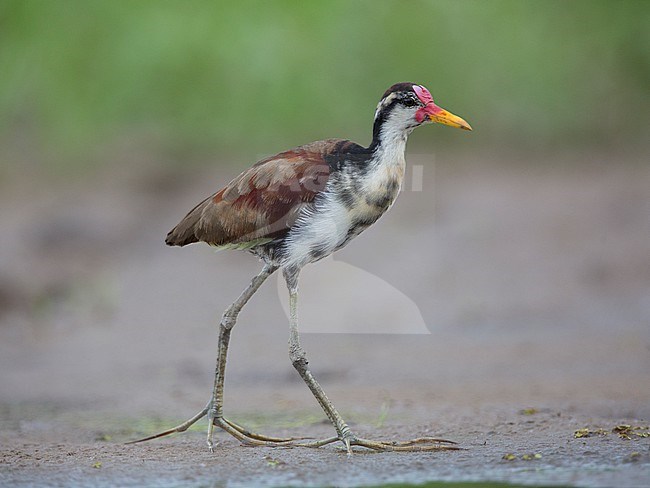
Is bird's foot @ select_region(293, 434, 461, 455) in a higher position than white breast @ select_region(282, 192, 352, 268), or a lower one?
lower

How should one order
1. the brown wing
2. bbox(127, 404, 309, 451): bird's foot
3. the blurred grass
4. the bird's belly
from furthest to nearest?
the blurred grass → bbox(127, 404, 309, 451): bird's foot → the brown wing → the bird's belly

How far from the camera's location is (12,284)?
30.0 ft

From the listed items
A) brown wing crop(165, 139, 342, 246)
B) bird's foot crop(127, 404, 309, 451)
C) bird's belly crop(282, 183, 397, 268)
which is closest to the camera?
bird's belly crop(282, 183, 397, 268)

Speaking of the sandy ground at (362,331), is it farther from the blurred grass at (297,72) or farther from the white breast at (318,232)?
the white breast at (318,232)

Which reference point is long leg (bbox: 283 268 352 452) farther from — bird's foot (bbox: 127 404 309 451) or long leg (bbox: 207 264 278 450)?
bird's foot (bbox: 127 404 309 451)

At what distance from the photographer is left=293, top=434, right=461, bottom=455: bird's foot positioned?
532 cm

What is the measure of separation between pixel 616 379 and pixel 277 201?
2.73m


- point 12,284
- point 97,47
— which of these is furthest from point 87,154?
point 12,284

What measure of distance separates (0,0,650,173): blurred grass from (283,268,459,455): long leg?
14.9 ft

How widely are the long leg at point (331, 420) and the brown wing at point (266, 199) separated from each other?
0.24 m

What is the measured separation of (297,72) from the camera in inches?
400

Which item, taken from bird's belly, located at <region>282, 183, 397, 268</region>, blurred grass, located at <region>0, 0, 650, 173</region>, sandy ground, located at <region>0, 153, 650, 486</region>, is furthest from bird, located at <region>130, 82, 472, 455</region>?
blurred grass, located at <region>0, 0, 650, 173</region>

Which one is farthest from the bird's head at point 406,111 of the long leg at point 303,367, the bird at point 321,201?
the long leg at point 303,367

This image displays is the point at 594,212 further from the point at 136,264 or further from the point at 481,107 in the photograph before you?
the point at 136,264
